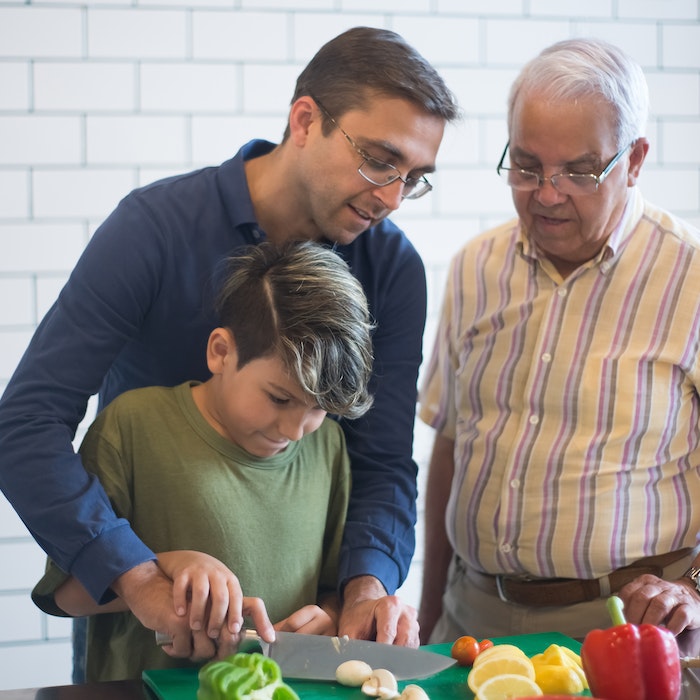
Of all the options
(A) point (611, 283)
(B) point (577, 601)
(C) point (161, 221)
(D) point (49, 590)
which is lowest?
(B) point (577, 601)

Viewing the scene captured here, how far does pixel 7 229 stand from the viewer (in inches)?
96.7

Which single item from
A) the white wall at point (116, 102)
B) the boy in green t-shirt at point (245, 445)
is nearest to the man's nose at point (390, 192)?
the boy in green t-shirt at point (245, 445)

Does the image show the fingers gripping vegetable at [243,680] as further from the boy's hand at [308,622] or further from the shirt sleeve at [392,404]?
the shirt sleeve at [392,404]

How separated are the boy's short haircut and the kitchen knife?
29cm

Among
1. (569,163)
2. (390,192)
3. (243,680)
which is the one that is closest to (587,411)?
(569,163)

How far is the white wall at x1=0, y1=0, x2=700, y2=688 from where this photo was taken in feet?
8.02

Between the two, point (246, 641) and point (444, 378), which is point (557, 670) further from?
point (444, 378)

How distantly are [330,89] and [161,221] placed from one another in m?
0.30

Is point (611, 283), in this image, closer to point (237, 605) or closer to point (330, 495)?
point (330, 495)

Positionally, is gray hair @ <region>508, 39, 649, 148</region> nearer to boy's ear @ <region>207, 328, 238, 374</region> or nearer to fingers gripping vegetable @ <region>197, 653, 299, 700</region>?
boy's ear @ <region>207, 328, 238, 374</region>

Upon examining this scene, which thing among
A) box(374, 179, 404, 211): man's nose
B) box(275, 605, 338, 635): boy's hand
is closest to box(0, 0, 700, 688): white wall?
box(374, 179, 404, 211): man's nose

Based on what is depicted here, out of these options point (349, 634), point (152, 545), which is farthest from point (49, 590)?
point (349, 634)

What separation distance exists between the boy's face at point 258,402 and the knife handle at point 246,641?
266 millimetres

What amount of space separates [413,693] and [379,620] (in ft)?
0.65
